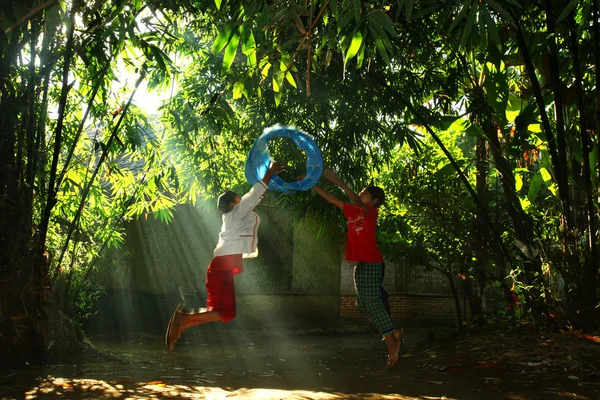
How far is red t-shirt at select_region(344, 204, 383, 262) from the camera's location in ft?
19.2

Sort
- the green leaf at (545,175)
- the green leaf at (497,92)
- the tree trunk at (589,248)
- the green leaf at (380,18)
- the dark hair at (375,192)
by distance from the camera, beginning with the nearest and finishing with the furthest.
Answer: the green leaf at (380,18)
the tree trunk at (589,248)
the dark hair at (375,192)
the green leaf at (497,92)
the green leaf at (545,175)

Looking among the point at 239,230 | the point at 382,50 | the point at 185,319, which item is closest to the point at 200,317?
the point at 185,319

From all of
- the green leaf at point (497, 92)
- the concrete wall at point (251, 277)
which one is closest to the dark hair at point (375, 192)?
the green leaf at point (497, 92)

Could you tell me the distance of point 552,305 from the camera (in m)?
5.62

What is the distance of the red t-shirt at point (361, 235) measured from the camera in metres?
5.85

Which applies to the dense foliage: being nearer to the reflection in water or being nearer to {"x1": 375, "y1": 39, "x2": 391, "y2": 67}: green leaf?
{"x1": 375, "y1": 39, "x2": 391, "y2": 67}: green leaf

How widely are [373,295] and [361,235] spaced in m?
0.56

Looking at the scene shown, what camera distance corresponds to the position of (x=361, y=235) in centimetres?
585

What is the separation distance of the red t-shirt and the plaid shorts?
0.09 meters

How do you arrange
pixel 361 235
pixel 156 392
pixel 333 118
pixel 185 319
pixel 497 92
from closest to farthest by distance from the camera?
pixel 156 392 → pixel 361 235 → pixel 185 319 → pixel 497 92 → pixel 333 118

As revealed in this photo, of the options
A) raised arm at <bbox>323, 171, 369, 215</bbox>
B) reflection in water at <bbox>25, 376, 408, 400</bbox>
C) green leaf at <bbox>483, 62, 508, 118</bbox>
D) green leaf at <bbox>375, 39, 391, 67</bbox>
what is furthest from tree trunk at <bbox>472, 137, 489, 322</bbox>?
green leaf at <bbox>375, 39, 391, 67</bbox>

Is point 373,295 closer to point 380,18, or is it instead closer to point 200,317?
point 200,317

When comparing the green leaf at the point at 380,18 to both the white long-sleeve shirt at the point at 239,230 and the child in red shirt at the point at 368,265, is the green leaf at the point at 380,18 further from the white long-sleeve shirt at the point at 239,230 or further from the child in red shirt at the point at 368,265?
the white long-sleeve shirt at the point at 239,230

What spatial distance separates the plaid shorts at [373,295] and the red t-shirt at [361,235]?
0.09 meters
